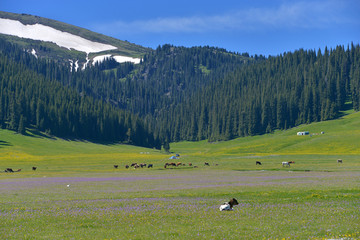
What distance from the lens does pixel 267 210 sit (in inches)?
942

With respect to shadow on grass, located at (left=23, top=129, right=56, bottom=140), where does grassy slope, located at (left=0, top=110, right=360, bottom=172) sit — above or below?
below

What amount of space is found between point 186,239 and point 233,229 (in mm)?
2792

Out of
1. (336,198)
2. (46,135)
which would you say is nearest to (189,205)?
(336,198)

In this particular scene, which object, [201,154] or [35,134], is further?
[35,134]

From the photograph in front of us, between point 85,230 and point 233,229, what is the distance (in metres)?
7.24

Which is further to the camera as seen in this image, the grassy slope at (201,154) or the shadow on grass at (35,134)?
the shadow on grass at (35,134)

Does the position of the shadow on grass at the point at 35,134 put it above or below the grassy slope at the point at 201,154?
above

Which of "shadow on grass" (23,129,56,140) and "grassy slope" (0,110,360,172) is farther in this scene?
"shadow on grass" (23,129,56,140)

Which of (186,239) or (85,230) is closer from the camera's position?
(186,239)

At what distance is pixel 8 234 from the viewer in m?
18.6

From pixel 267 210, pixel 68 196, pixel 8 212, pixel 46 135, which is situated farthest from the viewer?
pixel 46 135

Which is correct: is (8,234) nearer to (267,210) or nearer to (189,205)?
(189,205)

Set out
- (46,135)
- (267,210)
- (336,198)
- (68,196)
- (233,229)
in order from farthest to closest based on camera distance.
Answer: (46,135)
(68,196)
(336,198)
(267,210)
(233,229)

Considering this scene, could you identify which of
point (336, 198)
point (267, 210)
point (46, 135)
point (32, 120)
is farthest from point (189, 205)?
point (32, 120)
